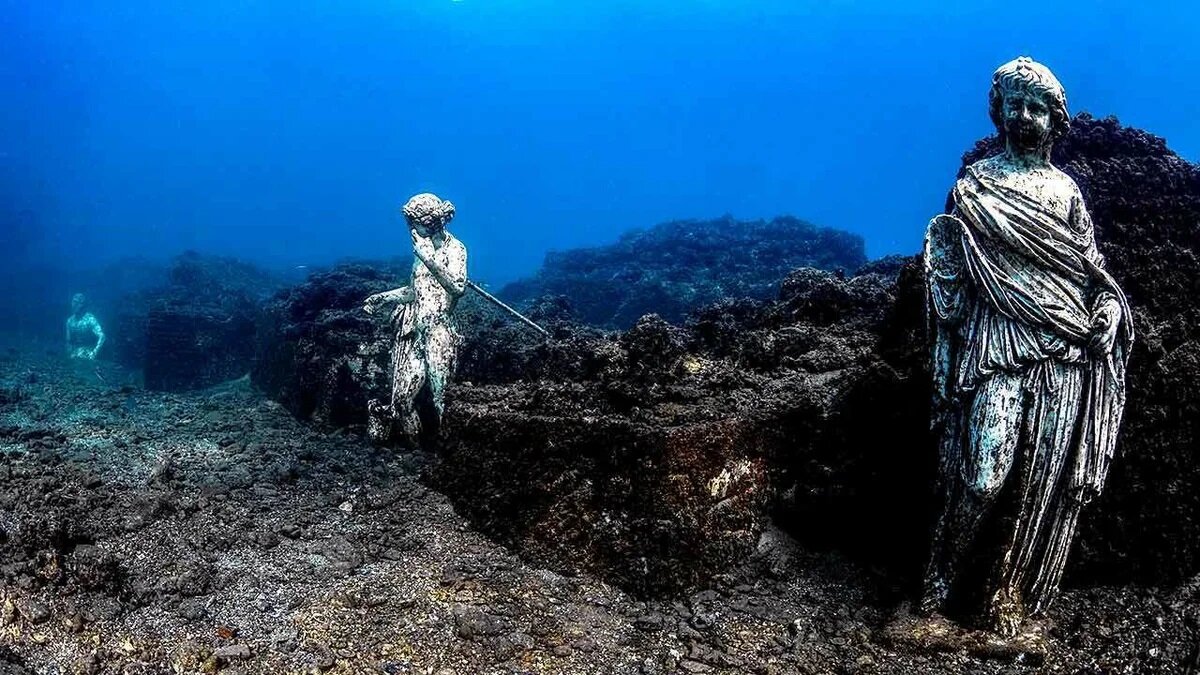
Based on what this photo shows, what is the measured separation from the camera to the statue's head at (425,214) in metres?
8.66

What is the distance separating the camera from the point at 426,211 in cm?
870

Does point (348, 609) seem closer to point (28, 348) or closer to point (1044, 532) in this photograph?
point (1044, 532)

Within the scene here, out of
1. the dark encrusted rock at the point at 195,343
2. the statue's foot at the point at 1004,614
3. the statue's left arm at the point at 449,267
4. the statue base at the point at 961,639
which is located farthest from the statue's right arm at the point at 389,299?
the dark encrusted rock at the point at 195,343

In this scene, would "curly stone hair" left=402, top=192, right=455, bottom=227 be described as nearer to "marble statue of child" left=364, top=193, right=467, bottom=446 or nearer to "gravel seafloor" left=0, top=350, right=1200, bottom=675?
"marble statue of child" left=364, top=193, right=467, bottom=446

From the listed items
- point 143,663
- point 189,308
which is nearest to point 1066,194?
point 143,663

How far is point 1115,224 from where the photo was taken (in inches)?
232

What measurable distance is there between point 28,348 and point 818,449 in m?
26.0

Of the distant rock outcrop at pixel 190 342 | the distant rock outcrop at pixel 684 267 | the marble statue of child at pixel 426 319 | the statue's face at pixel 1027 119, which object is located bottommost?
the distant rock outcrop at pixel 190 342

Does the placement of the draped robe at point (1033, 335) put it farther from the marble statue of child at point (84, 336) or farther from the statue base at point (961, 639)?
the marble statue of child at point (84, 336)

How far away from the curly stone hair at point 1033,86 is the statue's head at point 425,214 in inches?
245

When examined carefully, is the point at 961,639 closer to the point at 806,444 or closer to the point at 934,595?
the point at 934,595

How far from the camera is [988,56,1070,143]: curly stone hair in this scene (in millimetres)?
3961

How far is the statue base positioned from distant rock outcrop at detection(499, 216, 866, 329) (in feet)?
48.2

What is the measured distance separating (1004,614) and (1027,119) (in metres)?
2.76
